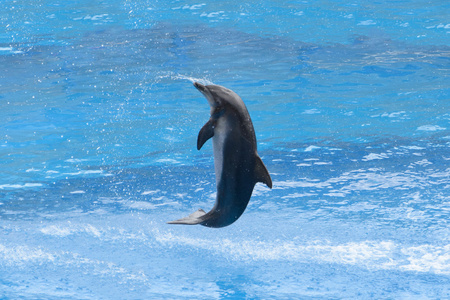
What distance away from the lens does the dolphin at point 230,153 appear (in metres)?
2.64

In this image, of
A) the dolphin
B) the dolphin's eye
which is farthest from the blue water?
the dolphin's eye

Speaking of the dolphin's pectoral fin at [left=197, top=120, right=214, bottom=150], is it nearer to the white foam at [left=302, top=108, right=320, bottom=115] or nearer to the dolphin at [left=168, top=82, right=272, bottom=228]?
the dolphin at [left=168, top=82, right=272, bottom=228]

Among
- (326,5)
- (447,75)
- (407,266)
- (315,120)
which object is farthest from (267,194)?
(326,5)

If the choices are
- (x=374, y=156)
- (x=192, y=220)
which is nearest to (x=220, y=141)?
(x=192, y=220)

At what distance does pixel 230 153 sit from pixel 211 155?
4.12 m

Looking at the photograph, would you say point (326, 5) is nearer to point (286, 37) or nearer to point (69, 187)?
point (286, 37)

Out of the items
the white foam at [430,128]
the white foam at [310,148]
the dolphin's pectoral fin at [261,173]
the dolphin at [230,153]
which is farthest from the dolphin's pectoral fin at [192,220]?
the white foam at [430,128]

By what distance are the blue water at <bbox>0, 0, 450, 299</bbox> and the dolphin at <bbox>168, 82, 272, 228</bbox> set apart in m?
1.56

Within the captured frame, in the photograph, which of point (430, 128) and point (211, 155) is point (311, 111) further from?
point (211, 155)

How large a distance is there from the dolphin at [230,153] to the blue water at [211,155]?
5.11 ft

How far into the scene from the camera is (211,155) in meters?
6.80

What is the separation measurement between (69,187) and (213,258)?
2.03 meters

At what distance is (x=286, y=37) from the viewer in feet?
35.5

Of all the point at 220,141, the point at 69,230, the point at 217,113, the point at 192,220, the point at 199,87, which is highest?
the point at 199,87
